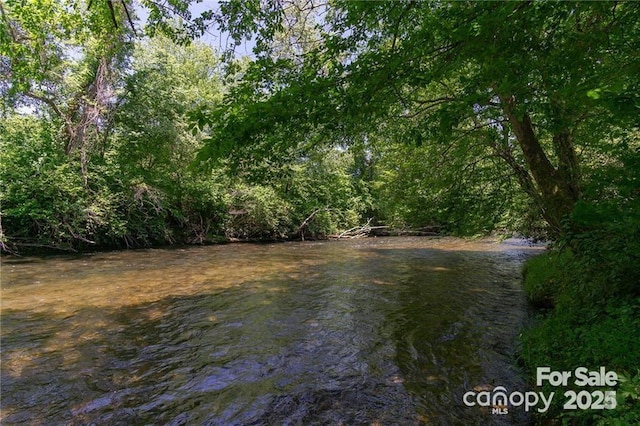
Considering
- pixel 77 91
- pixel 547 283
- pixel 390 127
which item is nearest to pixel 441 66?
pixel 390 127

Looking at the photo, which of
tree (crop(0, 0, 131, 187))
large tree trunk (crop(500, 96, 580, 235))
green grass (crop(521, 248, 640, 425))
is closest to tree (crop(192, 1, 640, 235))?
green grass (crop(521, 248, 640, 425))

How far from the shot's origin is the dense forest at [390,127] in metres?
3.57

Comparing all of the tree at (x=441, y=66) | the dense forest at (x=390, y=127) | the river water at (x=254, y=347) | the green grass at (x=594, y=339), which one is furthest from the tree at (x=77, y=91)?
the green grass at (x=594, y=339)

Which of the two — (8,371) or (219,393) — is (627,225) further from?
(8,371)

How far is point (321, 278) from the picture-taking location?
10.8 metres

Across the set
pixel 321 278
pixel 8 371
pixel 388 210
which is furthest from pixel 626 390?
pixel 321 278

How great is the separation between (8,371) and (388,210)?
835cm

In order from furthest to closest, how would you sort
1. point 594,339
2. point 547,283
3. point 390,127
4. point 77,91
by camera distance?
point 77,91, point 390,127, point 547,283, point 594,339

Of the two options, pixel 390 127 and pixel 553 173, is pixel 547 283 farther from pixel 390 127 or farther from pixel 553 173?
pixel 390 127

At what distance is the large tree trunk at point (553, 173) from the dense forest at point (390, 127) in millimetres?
36

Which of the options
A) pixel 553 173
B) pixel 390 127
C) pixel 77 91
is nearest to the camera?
pixel 553 173

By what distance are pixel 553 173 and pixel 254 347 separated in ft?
19.8

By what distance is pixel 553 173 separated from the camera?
6543 millimetres

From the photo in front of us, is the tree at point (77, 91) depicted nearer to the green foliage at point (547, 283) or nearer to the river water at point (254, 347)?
the river water at point (254, 347)
